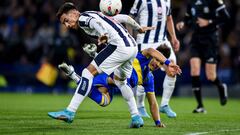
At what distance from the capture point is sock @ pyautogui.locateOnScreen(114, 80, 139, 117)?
9.58 metres

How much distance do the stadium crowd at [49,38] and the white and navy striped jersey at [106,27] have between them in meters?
11.8

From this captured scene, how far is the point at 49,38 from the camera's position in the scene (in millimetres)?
23938

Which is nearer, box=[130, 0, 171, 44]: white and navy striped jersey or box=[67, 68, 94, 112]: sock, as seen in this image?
box=[67, 68, 94, 112]: sock

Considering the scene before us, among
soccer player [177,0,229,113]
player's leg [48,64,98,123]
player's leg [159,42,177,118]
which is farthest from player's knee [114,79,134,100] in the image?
soccer player [177,0,229,113]

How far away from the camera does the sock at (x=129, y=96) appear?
9.58 m

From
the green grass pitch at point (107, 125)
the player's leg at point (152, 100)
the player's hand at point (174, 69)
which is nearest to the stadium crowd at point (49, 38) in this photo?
the green grass pitch at point (107, 125)

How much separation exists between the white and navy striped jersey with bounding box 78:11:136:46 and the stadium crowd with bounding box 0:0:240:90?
38.7ft

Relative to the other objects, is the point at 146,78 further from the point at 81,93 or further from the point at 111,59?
the point at 81,93

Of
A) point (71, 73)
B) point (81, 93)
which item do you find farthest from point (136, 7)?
point (81, 93)

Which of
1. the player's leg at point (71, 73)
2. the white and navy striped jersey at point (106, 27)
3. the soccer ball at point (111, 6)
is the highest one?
the soccer ball at point (111, 6)

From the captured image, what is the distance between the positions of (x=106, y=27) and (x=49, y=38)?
14.6 meters

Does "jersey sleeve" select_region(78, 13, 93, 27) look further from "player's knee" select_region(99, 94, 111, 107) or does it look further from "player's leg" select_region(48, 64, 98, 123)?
"player's knee" select_region(99, 94, 111, 107)

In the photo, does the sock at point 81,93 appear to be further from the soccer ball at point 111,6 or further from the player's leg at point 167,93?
the player's leg at point 167,93

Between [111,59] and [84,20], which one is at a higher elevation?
[84,20]
